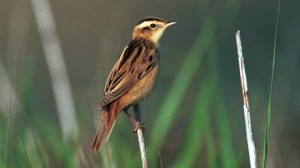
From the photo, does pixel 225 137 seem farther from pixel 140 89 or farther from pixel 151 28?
pixel 151 28

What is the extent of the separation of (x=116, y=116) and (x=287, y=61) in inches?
57.9

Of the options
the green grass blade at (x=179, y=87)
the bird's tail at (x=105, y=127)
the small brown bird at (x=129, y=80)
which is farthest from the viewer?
the small brown bird at (x=129, y=80)

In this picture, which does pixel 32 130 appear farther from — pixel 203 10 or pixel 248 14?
pixel 248 14

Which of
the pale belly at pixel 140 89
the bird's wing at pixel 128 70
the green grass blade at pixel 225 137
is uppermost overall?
the bird's wing at pixel 128 70

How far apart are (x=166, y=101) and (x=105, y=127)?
0.28 meters

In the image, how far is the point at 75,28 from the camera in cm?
747

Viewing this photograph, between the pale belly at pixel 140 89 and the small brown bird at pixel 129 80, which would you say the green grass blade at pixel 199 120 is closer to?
the small brown bird at pixel 129 80

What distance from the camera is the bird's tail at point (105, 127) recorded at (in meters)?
3.66

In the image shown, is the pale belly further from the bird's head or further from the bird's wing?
the bird's head

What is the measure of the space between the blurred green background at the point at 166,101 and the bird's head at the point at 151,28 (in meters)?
0.11

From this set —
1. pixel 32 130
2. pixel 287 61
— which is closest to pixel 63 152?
pixel 32 130

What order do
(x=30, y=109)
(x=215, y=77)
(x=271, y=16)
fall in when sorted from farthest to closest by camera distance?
1. (x=271, y=16)
2. (x=30, y=109)
3. (x=215, y=77)

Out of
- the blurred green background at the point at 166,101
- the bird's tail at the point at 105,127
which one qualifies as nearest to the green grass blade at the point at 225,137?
the blurred green background at the point at 166,101

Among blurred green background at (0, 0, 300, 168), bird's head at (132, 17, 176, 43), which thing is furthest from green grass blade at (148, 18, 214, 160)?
bird's head at (132, 17, 176, 43)
